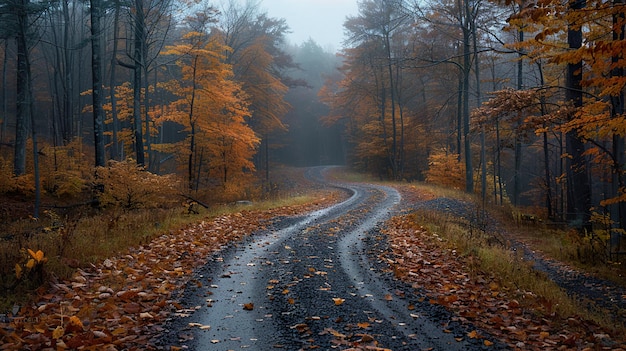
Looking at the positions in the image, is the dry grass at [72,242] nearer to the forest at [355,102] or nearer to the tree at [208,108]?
the forest at [355,102]

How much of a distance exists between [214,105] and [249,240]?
1202cm

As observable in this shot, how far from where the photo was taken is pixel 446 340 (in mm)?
4820

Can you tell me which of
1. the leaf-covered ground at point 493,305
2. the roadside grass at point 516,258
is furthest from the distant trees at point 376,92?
the leaf-covered ground at point 493,305

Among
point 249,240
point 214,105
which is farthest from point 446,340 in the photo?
point 214,105

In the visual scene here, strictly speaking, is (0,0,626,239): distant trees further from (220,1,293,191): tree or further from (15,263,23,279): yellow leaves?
(15,263,23,279): yellow leaves

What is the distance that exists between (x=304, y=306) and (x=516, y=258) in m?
5.98

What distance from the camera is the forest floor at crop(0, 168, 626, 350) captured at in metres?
4.71

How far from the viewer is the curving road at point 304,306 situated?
480 cm

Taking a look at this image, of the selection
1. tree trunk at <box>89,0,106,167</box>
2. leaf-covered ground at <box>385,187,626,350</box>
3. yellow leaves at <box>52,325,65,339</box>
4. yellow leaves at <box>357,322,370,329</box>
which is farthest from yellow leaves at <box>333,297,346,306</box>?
tree trunk at <box>89,0,106,167</box>

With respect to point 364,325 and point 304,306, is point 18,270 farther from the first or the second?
point 364,325

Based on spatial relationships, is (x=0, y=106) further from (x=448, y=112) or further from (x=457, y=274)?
(x=457, y=274)

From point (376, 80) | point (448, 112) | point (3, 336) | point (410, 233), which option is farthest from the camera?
point (376, 80)

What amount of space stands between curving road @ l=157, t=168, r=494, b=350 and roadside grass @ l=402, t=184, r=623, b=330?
1.89 meters

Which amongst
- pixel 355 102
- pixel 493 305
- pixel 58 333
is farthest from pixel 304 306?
pixel 355 102
